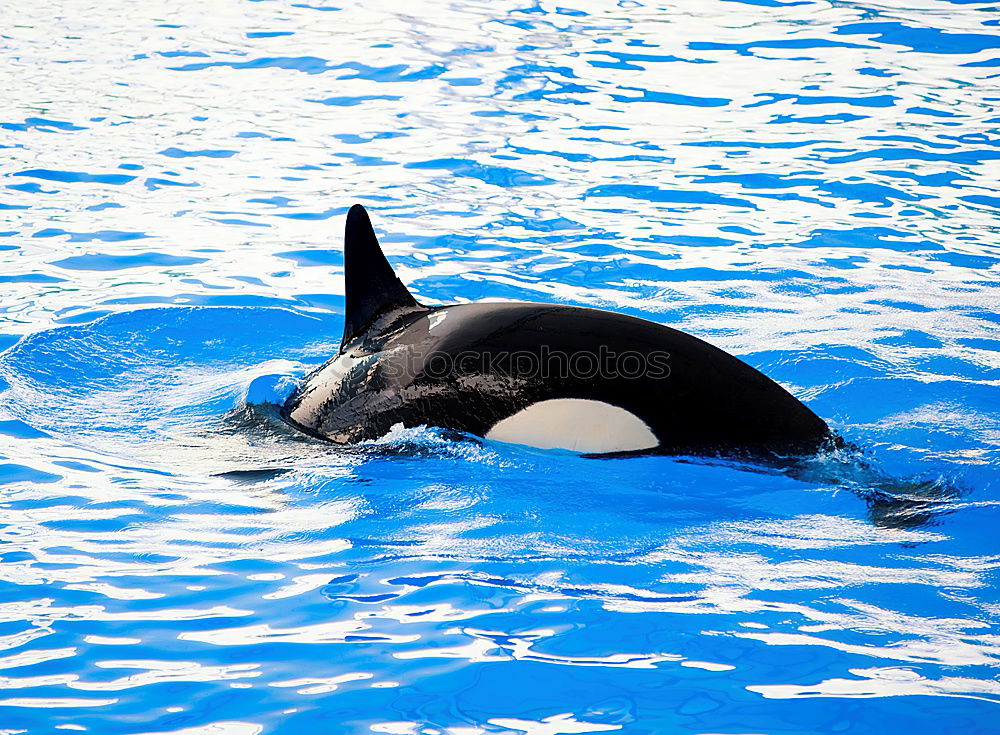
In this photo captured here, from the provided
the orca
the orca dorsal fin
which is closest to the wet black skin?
the orca

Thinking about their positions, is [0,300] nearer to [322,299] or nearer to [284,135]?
[322,299]

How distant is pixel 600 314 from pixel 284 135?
863 cm

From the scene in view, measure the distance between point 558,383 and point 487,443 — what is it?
1.39ft

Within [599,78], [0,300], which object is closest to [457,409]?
[0,300]

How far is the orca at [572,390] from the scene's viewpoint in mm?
4797

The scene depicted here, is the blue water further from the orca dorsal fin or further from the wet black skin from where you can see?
the orca dorsal fin

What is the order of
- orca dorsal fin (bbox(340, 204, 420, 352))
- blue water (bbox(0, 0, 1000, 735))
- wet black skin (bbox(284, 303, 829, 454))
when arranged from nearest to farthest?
1. blue water (bbox(0, 0, 1000, 735))
2. wet black skin (bbox(284, 303, 829, 454))
3. orca dorsal fin (bbox(340, 204, 420, 352))

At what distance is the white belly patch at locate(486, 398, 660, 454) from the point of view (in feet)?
15.8

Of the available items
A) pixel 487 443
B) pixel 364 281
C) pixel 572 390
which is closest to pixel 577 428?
pixel 572 390

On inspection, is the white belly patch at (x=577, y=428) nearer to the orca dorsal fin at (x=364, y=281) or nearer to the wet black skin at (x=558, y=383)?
the wet black skin at (x=558, y=383)

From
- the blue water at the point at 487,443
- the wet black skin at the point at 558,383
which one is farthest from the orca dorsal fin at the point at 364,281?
the blue water at the point at 487,443

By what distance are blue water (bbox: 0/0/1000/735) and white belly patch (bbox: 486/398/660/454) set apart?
10cm

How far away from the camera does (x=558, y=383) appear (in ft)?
16.0

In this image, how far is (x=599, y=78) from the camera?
15047mm
